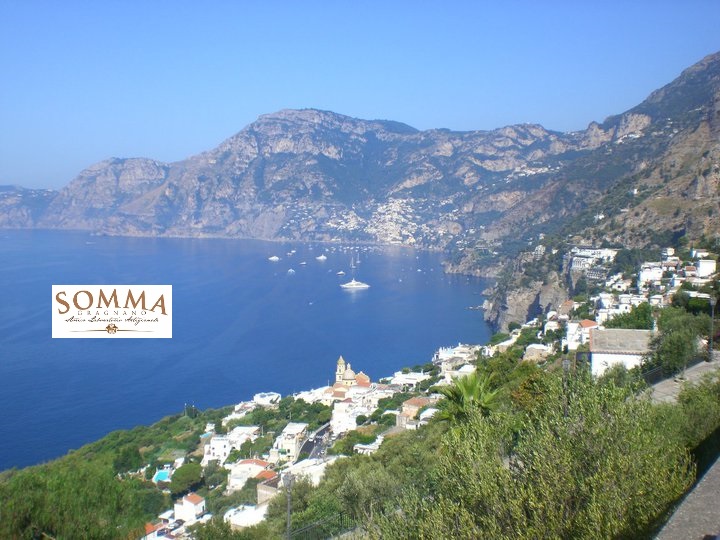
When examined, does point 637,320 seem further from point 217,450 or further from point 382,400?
point 217,450

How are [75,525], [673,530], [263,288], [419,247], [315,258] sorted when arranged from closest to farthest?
[673,530], [75,525], [263,288], [315,258], [419,247]

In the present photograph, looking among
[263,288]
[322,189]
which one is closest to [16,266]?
[263,288]

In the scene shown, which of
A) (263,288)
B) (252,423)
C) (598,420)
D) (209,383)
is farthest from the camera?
(263,288)

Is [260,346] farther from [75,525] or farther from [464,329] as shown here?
[75,525]

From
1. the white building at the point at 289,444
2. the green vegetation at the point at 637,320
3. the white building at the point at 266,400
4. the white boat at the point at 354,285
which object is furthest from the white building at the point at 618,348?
the white boat at the point at 354,285

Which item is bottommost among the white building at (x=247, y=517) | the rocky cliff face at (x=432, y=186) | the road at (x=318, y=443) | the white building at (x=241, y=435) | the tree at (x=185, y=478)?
the white building at (x=241, y=435)

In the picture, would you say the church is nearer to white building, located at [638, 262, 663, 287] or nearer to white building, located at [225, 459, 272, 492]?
white building, located at [225, 459, 272, 492]

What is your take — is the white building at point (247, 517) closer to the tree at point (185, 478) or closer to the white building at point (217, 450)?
the tree at point (185, 478)

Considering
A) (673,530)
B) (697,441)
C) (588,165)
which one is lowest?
(697,441)
